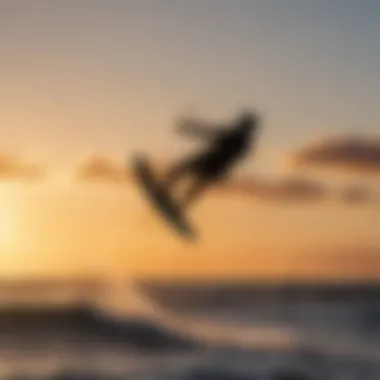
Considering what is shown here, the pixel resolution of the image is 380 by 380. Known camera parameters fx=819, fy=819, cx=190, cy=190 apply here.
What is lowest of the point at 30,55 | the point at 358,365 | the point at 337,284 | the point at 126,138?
the point at 358,365

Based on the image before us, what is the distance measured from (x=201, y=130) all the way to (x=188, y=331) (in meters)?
0.34

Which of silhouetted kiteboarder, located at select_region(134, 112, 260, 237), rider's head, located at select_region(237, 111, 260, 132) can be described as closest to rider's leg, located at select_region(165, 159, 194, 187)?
silhouetted kiteboarder, located at select_region(134, 112, 260, 237)

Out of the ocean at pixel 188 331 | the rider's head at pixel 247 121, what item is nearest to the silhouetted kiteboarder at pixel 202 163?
the rider's head at pixel 247 121

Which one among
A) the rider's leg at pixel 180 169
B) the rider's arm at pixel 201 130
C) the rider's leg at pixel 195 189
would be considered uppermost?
the rider's arm at pixel 201 130

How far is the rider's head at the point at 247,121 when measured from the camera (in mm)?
1418

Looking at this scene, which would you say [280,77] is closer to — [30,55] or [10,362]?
[30,55]

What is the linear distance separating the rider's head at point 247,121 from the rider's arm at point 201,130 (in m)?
0.04

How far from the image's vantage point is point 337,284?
4.65 ft

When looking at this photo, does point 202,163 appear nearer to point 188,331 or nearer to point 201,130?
point 201,130

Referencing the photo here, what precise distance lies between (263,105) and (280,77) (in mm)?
64

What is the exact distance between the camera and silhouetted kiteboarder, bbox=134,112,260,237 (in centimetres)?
141

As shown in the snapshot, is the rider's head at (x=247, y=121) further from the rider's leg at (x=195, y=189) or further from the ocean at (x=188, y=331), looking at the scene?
the ocean at (x=188, y=331)

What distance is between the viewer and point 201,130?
4.64 ft

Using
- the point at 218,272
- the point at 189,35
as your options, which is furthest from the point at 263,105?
the point at 218,272
